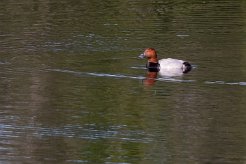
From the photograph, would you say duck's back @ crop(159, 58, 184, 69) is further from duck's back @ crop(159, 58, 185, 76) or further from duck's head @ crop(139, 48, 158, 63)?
duck's head @ crop(139, 48, 158, 63)

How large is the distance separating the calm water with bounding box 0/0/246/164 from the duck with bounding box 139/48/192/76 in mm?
203

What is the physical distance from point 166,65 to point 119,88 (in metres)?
1.97

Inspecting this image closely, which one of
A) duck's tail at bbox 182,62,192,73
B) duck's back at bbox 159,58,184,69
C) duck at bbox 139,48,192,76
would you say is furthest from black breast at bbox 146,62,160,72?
duck's tail at bbox 182,62,192,73

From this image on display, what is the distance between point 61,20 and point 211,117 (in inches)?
430

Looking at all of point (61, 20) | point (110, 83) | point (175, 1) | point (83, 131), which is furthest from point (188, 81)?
point (175, 1)

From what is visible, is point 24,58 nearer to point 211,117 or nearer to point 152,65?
point 152,65

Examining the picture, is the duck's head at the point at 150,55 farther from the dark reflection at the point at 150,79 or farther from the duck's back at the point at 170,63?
the dark reflection at the point at 150,79

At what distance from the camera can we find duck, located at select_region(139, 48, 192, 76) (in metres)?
16.7

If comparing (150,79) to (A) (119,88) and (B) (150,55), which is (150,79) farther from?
(A) (119,88)

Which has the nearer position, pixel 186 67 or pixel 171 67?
pixel 186 67

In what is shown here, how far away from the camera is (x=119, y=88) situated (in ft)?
50.1

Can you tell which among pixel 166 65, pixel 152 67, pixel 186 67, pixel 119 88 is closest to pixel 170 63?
pixel 166 65

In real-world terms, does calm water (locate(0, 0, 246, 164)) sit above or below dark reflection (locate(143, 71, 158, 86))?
above

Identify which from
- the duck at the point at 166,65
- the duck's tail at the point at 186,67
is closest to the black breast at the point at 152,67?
the duck at the point at 166,65
